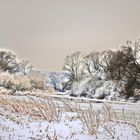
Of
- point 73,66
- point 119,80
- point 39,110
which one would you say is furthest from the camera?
point 73,66

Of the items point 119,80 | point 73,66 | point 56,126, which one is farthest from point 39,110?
point 73,66

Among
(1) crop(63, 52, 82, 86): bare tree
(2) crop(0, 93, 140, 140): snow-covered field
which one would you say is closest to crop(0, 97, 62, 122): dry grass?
(2) crop(0, 93, 140, 140): snow-covered field

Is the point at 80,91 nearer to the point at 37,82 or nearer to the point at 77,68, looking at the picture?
the point at 37,82

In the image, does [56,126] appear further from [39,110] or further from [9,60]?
[9,60]

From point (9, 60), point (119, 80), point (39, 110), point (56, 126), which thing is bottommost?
point (56, 126)

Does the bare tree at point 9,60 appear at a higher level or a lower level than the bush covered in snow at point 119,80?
higher

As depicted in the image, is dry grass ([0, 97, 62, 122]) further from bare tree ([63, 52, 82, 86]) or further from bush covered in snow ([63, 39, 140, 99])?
bare tree ([63, 52, 82, 86])

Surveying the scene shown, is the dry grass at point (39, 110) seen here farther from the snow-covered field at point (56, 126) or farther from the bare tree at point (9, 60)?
the bare tree at point (9, 60)

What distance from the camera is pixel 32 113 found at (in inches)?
598

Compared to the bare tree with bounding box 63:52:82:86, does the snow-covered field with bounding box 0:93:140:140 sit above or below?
below

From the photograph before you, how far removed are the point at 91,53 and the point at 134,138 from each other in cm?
6243

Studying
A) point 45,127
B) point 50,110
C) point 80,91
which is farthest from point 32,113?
point 80,91

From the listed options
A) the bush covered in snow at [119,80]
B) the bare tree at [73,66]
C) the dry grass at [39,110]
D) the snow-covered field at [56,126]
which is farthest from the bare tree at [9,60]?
the snow-covered field at [56,126]

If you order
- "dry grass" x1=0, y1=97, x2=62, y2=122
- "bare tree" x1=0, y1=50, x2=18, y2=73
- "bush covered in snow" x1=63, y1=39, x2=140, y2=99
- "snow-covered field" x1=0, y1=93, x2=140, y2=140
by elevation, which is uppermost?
"bare tree" x1=0, y1=50, x2=18, y2=73
